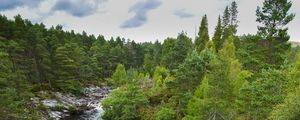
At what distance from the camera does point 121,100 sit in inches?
1750

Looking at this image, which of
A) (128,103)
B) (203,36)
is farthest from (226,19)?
(128,103)

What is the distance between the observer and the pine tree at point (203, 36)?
65.8 m

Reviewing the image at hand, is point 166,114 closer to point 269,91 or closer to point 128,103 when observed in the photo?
point 128,103

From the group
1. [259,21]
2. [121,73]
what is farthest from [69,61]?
[259,21]

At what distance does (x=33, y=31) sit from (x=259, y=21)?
149 ft

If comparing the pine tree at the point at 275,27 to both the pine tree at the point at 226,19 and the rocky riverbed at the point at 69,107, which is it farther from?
the pine tree at the point at 226,19

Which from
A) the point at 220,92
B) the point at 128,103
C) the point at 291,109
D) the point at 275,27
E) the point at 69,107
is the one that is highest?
the point at 275,27

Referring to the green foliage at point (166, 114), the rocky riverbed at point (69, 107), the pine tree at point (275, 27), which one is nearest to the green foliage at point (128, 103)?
the green foliage at point (166, 114)

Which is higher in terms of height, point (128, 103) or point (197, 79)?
point (197, 79)

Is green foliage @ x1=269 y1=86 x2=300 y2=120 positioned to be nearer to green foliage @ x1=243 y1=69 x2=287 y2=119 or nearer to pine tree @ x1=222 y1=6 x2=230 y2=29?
green foliage @ x1=243 y1=69 x2=287 y2=119

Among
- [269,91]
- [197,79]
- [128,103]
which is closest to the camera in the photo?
[269,91]

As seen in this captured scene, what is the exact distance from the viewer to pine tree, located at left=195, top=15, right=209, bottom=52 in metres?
65.8

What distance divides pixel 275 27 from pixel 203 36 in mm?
41307

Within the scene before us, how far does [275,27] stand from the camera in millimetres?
27578
